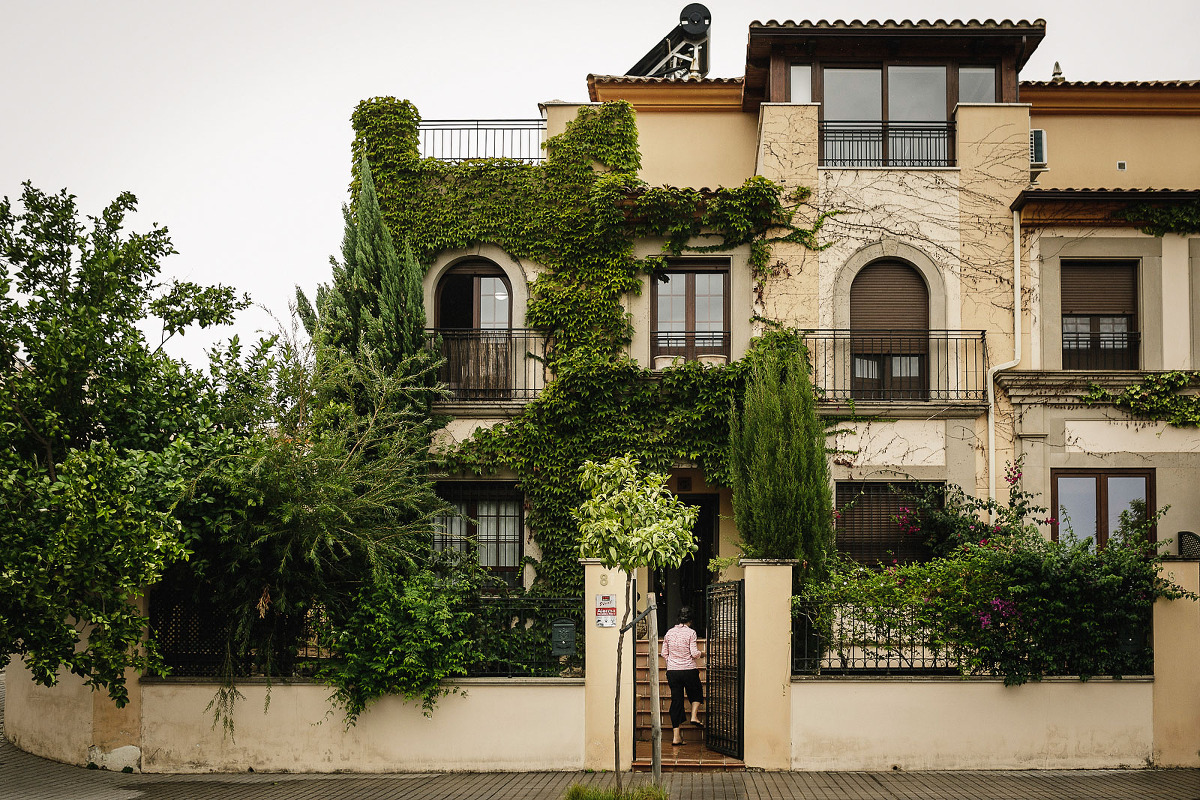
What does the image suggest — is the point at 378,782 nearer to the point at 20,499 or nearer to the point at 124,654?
the point at 124,654

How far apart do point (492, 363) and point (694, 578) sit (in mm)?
4922

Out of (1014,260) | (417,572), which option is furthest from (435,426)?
(1014,260)

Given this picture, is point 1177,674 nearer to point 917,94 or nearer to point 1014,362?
point 1014,362

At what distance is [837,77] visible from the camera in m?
16.5

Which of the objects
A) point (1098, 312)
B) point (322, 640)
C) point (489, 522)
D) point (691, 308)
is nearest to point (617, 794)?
point (322, 640)

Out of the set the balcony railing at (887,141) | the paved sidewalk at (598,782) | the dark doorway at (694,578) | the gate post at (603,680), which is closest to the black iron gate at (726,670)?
the paved sidewalk at (598,782)

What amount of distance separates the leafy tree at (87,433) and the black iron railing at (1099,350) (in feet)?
40.8

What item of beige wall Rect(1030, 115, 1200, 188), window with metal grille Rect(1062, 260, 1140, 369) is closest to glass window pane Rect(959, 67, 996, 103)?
beige wall Rect(1030, 115, 1200, 188)

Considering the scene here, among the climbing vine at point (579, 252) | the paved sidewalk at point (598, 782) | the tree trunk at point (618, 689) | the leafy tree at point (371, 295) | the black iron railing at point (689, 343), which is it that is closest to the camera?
the tree trunk at point (618, 689)

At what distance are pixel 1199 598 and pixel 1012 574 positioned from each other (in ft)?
6.70

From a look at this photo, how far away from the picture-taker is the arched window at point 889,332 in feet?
51.5

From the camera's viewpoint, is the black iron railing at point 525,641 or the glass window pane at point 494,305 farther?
the glass window pane at point 494,305

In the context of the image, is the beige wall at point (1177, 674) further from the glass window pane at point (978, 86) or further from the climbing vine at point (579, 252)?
the glass window pane at point (978, 86)

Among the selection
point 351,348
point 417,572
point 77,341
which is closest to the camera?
point 77,341
